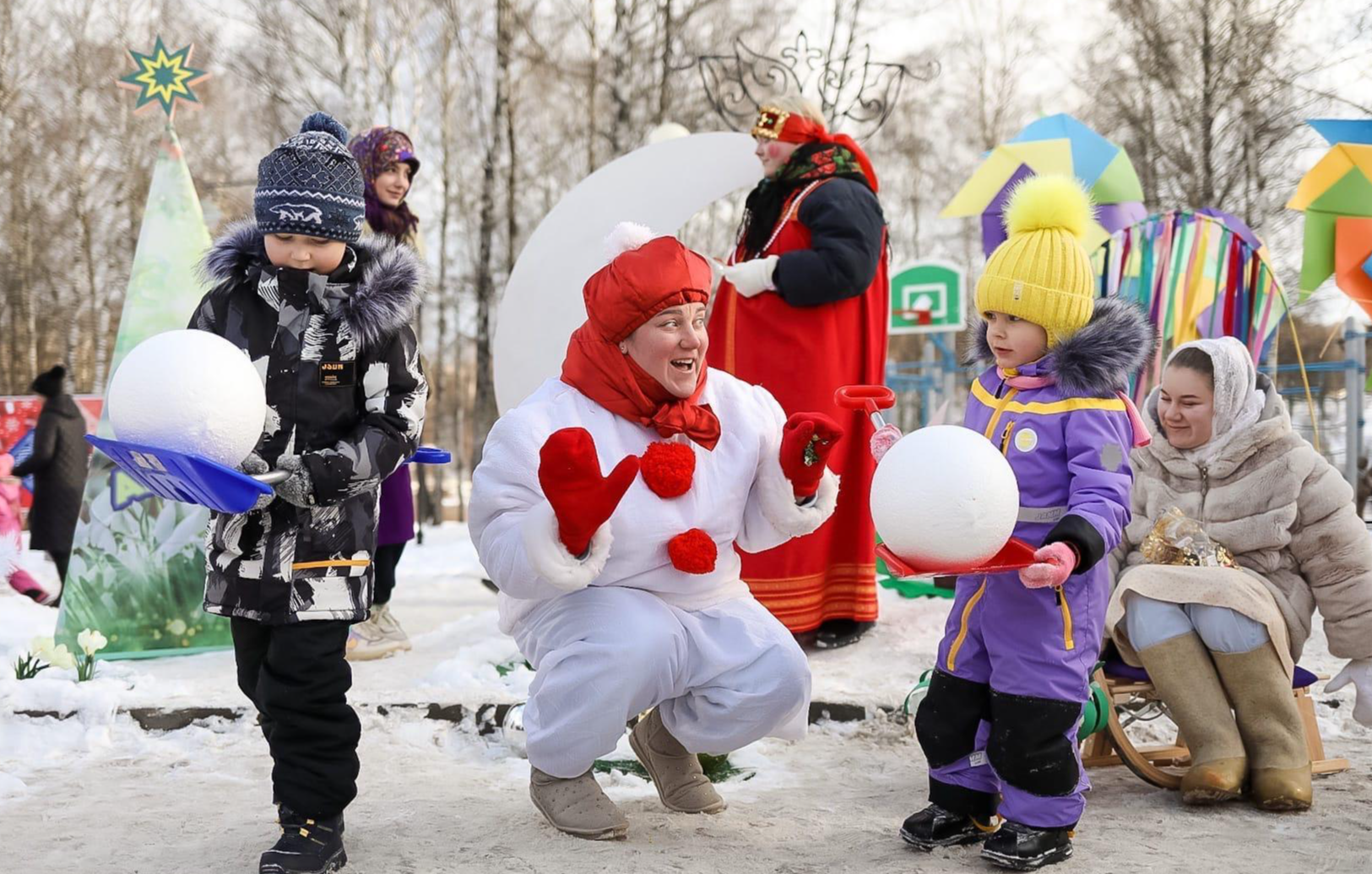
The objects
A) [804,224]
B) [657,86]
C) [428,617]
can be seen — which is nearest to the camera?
[804,224]

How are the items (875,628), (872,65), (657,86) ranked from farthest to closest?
(657,86) < (872,65) < (875,628)

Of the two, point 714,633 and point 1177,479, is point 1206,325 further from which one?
point 714,633

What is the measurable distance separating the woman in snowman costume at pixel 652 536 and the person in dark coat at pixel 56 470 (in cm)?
571

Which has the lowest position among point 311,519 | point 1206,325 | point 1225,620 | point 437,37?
point 1225,620

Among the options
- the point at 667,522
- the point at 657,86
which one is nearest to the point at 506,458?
the point at 667,522

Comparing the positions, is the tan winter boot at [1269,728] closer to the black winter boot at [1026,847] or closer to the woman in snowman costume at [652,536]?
the black winter boot at [1026,847]

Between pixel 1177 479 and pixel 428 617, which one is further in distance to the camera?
pixel 428 617

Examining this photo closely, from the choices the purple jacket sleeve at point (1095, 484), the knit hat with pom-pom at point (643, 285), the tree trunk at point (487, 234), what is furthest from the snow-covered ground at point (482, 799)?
the tree trunk at point (487, 234)

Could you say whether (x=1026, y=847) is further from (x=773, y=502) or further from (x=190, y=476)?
(x=190, y=476)

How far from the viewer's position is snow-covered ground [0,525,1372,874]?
2.88 metres

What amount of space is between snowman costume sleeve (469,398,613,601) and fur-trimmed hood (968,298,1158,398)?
3.98 ft

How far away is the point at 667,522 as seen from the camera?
9.37 feet

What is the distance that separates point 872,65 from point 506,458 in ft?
21.4

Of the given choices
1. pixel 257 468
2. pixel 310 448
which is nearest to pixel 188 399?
pixel 257 468
